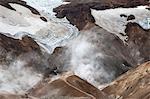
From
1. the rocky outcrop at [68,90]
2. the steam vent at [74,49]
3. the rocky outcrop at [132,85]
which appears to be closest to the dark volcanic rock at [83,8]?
the steam vent at [74,49]

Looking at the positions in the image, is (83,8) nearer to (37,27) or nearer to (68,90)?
(37,27)

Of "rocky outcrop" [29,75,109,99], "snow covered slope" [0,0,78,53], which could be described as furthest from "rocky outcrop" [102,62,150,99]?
"snow covered slope" [0,0,78,53]

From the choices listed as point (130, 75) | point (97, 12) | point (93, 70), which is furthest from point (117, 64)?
point (97, 12)

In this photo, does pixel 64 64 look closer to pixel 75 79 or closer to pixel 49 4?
pixel 75 79

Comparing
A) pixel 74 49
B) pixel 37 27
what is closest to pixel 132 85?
pixel 74 49

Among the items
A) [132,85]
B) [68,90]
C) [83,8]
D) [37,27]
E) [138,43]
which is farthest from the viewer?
[83,8]

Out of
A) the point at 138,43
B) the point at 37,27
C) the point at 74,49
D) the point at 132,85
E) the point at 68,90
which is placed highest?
the point at 68,90

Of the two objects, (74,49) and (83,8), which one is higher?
(83,8)
